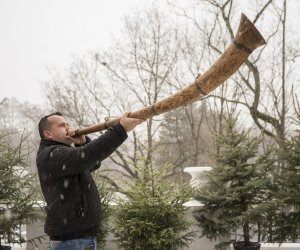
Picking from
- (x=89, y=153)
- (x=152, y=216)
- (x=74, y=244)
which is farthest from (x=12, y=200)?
(x=89, y=153)

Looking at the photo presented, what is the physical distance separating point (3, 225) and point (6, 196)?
58 cm

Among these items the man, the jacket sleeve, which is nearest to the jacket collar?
the man

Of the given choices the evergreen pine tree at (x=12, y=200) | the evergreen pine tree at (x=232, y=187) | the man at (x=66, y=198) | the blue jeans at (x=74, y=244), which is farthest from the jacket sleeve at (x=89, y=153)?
the evergreen pine tree at (x=12, y=200)

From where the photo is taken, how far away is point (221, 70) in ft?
6.86

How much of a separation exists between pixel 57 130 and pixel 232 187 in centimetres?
547

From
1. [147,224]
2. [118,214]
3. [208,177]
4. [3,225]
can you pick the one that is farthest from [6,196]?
[208,177]

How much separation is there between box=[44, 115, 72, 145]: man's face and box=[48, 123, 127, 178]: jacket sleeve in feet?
1.08

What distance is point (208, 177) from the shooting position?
8.30m

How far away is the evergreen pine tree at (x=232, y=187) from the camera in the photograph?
7566 mm

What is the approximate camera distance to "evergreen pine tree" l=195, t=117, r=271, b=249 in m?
7.57

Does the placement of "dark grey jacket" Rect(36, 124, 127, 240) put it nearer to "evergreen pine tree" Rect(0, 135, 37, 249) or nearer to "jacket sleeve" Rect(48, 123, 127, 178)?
"jacket sleeve" Rect(48, 123, 127, 178)

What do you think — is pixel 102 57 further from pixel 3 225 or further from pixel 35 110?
pixel 3 225

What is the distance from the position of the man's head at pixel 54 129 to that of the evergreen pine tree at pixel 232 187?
5.17 metres

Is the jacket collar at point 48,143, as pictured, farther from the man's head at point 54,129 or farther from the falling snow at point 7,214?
the falling snow at point 7,214
